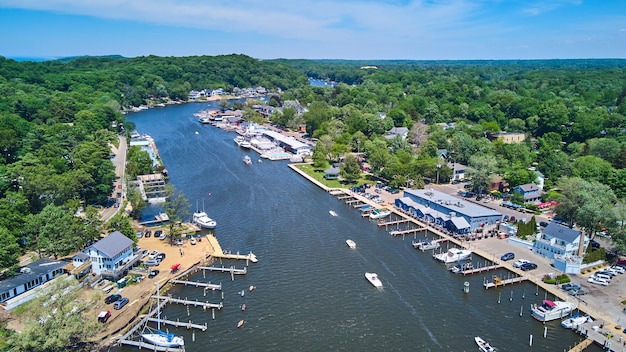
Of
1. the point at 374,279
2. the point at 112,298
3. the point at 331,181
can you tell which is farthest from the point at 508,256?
the point at 112,298

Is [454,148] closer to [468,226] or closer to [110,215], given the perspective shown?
[468,226]

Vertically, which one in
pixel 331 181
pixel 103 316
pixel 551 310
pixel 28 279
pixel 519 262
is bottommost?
pixel 551 310

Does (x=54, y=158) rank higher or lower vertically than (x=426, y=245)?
higher

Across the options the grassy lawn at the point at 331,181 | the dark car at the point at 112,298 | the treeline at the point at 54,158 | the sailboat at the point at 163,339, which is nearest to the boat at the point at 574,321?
the sailboat at the point at 163,339

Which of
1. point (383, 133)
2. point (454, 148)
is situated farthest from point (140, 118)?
point (454, 148)

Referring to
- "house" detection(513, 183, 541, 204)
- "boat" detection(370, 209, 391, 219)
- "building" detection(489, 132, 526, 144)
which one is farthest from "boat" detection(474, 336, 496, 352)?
"building" detection(489, 132, 526, 144)

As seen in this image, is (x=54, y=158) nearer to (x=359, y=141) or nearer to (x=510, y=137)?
(x=359, y=141)

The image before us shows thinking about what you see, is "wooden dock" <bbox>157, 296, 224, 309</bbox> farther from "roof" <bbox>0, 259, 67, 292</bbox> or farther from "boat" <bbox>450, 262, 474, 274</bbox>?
"boat" <bbox>450, 262, 474, 274</bbox>
